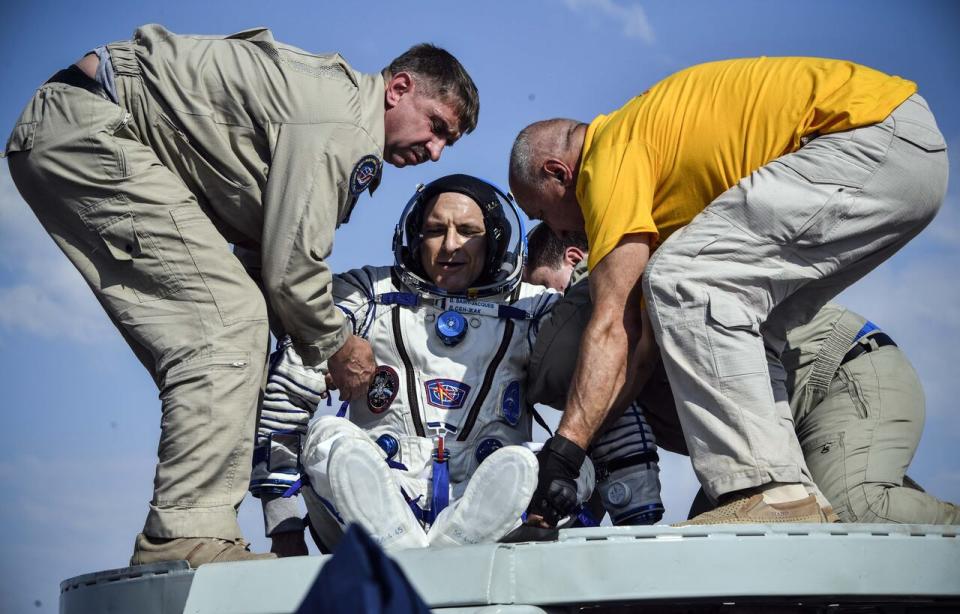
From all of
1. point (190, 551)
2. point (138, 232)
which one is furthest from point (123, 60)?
point (190, 551)

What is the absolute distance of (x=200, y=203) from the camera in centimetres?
404

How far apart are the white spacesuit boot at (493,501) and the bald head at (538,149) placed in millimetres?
1473

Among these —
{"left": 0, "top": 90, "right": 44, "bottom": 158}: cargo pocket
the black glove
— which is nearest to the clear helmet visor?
the black glove

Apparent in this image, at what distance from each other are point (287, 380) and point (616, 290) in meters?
1.45

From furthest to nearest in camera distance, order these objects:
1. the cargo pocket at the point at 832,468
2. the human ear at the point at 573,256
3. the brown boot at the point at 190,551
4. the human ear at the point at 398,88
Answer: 1. the human ear at the point at 573,256
2. the human ear at the point at 398,88
3. the cargo pocket at the point at 832,468
4. the brown boot at the point at 190,551

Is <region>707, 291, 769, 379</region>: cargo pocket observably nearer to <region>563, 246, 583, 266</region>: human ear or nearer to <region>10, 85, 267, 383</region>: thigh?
<region>10, 85, 267, 383</region>: thigh

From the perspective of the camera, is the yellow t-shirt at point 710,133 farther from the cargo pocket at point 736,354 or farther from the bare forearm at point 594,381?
the cargo pocket at point 736,354

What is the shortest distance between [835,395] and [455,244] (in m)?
1.72

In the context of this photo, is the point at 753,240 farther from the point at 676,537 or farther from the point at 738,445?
the point at 676,537

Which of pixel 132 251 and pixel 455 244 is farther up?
pixel 132 251

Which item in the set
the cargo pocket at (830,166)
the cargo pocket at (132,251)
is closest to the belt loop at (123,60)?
the cargo pocket at (132,251)

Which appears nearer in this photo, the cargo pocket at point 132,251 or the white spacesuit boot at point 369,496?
the white spacesuit boot at point 369,496

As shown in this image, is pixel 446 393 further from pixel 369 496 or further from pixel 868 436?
pixel 868 436

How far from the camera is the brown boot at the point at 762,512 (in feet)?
11.1
